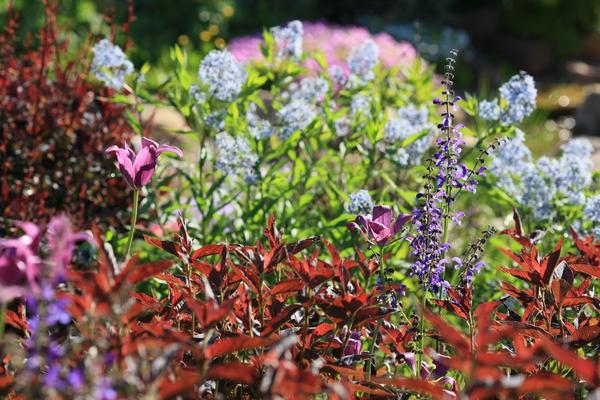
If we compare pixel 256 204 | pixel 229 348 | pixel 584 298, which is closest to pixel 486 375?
pixel 229 348

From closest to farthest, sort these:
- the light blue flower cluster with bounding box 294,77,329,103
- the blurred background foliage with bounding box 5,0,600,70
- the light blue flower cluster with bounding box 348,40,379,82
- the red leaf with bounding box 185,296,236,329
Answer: the red leaf with bounding box 185,296,236,329 < the light blue flower cluster with bounding box 294,77,329,103 < the light blue flower cluster with bounding box 348,40,379,82 < the blurred background foliage with bounding box 5,0,600,70

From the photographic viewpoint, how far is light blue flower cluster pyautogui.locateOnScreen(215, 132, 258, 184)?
3.27m

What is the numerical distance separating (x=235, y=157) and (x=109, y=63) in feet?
2.14

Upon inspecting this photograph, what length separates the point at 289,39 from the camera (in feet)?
12.1

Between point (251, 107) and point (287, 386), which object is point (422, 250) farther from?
point (251, 107)

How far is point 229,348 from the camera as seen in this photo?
1.56 meters

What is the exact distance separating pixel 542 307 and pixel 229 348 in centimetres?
90

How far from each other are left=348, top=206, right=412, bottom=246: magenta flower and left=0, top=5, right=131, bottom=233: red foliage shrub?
6.35 feet

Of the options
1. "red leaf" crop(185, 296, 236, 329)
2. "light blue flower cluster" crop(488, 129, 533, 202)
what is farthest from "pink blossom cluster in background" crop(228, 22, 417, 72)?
"red leaf" crop(185, 296, 236, 329)

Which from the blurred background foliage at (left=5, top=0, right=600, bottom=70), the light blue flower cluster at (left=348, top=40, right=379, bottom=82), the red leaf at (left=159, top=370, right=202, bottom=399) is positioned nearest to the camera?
the red leaf at (left=159, top=370, right=202, bottom=399)

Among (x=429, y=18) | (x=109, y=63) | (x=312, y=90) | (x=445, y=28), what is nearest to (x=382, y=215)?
(x=312, y=90)

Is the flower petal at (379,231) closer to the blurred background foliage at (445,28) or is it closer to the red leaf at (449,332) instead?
the red leaf at (449,332)

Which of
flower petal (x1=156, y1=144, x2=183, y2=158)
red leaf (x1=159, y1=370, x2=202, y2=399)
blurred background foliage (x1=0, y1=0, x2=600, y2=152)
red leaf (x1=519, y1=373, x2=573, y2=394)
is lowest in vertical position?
blurred background foliage (x1=0, y1=0, x2=600, y2=152)

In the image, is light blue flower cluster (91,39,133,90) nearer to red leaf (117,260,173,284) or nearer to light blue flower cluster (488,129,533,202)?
light blue flower cluster (488,129,533,202)
